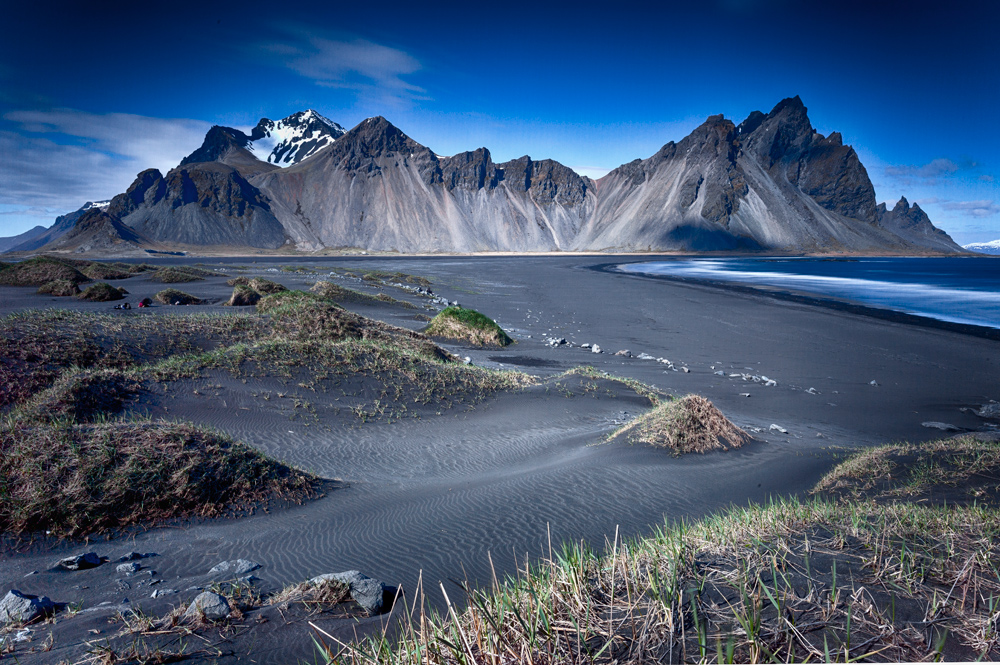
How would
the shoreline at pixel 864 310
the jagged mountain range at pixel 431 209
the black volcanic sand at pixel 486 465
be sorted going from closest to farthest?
the black volcanic sand at pixel 486 465 < the shoreline at pixel 864 310 < the jagged mountain range at pixel 431 209

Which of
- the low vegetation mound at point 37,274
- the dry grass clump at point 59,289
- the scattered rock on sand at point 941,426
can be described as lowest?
the scattered rock on sand at point 941,426

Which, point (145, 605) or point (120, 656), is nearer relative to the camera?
point (120, 656)

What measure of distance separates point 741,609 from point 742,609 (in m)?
0.02

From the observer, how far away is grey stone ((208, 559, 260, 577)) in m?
3.54

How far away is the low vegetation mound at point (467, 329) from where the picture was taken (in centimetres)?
1670

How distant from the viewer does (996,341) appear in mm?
21781

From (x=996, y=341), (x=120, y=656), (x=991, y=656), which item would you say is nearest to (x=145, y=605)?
(x=120, y=656)

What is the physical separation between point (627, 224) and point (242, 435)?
186312 mm

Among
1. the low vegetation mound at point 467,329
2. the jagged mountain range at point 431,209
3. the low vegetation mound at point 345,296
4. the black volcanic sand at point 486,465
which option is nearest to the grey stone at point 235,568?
the black volcanic sand at point 486,465

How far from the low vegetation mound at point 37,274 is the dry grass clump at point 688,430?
2839cm

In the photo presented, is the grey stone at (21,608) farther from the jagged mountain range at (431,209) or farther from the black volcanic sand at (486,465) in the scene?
the jagged mountain range at (431,209)

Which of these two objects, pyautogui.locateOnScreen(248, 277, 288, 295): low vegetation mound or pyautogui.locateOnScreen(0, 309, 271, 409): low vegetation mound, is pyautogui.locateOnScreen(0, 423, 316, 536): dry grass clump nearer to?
pyautogui.locateOnScreen(0, 309, 271, 409): low vegetation mound

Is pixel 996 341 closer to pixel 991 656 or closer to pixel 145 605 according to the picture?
pixel 991 656

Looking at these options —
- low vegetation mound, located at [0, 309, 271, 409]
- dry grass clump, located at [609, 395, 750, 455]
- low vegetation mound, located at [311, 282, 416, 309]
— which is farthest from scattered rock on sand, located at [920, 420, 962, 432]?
low vegetation mound, located at [311, 282, 416, 309]
